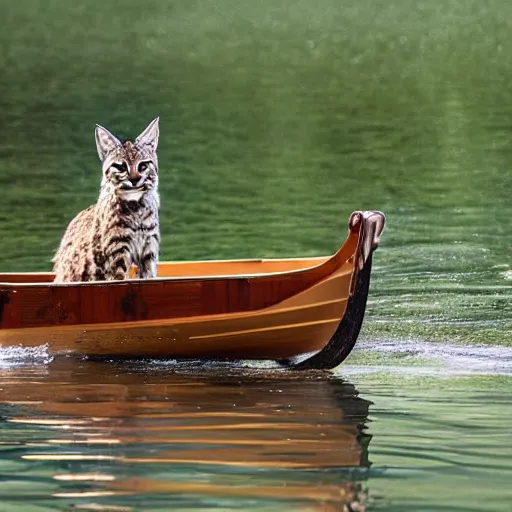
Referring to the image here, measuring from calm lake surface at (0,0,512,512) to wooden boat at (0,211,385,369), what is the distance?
0.28 m

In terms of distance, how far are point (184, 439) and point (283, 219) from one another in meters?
15.9

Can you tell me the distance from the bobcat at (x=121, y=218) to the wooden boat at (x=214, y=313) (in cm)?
34

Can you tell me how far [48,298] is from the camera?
46.7 feet

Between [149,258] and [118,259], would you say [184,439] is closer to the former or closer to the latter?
[118,259]

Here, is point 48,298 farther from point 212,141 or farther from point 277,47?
point 277,47

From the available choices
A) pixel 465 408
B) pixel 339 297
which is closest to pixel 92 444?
pixel 465 408

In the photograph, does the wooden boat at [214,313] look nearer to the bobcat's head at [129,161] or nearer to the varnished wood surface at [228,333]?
the varnished wood surface at [228,333]

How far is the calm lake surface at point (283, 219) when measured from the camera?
9.20 meters

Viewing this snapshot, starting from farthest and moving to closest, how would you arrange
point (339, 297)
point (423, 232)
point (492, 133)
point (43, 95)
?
point (43, 95) → point (492, 133) → point (423, 232) → point (339, 297)

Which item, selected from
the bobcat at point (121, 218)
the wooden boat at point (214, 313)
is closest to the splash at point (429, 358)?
the wooden boat at point (214, 313)

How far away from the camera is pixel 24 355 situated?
1456 cm

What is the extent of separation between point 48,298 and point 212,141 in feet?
68.2

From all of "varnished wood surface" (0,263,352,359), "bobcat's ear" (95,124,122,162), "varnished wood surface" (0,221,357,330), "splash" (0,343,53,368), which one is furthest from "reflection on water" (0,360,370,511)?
"bobcat's ear" (95,124,122,162)

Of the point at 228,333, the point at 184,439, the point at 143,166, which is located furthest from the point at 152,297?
the point at 184,439
